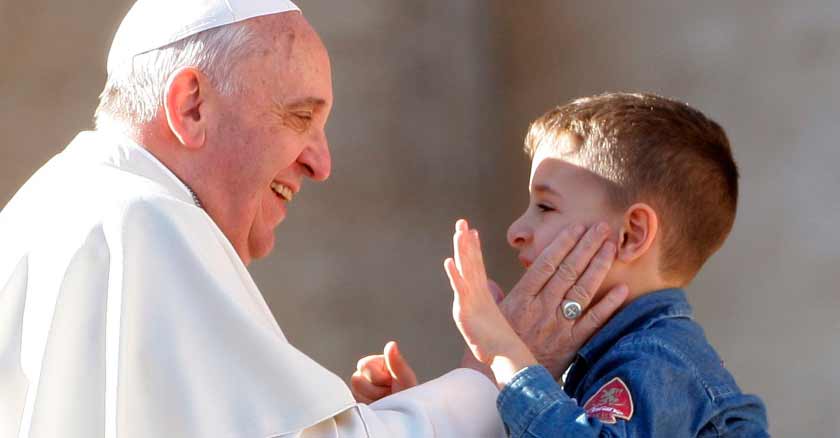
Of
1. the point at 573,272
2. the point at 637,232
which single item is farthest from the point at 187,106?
the point at 637,232

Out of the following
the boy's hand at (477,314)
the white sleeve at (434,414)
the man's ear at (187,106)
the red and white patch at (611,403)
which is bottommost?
the white sleeve at (434,414)

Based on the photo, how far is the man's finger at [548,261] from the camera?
3.81m

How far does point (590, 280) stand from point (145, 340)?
1.06m

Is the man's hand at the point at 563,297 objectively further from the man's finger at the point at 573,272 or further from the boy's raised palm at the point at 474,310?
the boy's raised palm at the point at 474,310

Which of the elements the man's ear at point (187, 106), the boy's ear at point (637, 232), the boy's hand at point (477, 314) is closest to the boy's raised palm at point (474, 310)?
the boy's hand at point (477, 314)

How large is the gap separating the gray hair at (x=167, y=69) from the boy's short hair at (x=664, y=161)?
766 millimetres

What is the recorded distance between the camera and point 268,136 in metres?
3.93

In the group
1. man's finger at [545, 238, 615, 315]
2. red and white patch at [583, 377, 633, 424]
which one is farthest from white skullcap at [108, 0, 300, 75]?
red and white patch at [583, 377, 633, 424]

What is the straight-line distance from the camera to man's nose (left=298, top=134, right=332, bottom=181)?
4016mm

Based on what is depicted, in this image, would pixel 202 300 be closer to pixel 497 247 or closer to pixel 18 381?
pixel 18 381

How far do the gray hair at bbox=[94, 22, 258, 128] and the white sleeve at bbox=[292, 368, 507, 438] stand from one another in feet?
2.82

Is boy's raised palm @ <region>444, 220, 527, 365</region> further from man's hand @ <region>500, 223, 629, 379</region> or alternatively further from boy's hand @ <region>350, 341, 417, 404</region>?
boy's hand @ <region>350, 341, 417, 404</region>

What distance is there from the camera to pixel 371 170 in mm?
8430

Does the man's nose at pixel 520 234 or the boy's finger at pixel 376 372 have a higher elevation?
the man's nose at pixel 520 234
